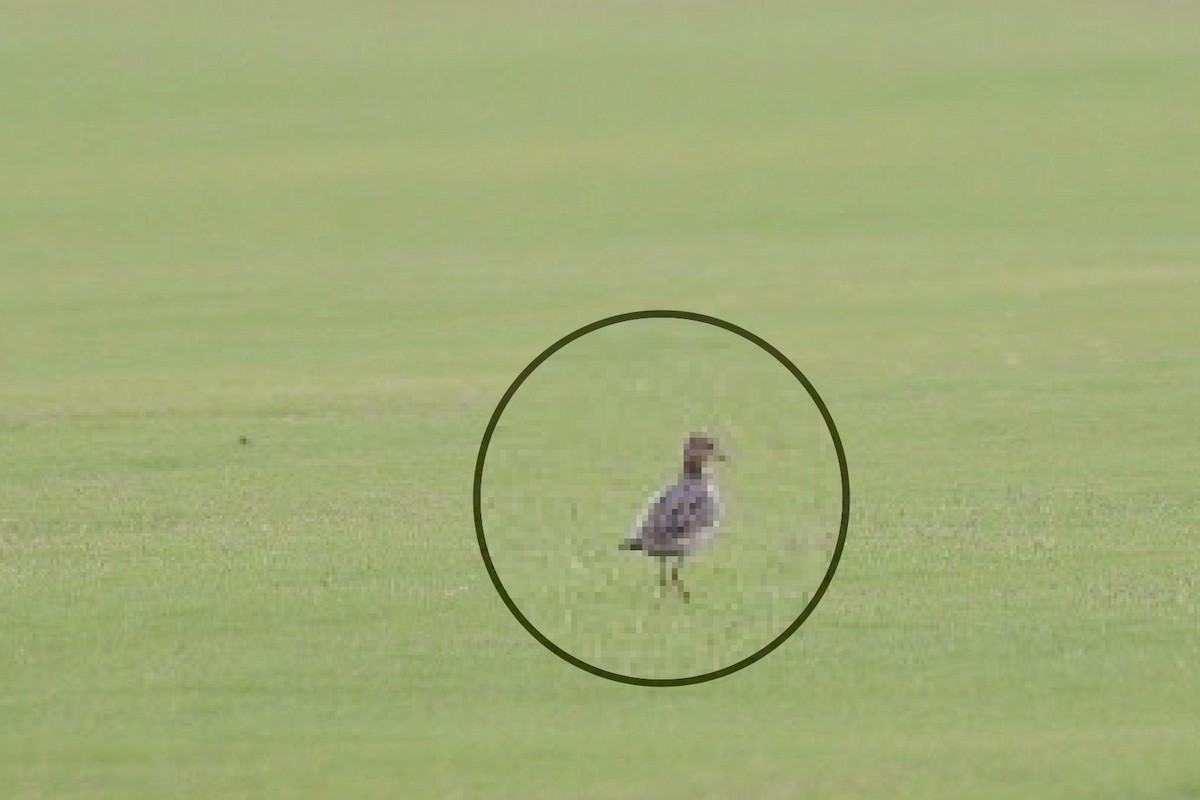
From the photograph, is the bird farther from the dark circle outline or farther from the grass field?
the dark circle outline

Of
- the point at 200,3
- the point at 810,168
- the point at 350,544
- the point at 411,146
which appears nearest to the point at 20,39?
the point at 200,3

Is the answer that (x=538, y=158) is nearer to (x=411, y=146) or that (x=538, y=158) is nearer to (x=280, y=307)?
(x=411, y=146)

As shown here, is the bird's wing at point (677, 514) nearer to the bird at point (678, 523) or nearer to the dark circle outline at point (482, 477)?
the bird at point (678, 523)

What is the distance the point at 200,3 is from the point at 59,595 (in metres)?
44.7

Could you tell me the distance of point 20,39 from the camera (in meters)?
46.8

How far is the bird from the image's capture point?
290 inches

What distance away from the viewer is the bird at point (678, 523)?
24.2ft

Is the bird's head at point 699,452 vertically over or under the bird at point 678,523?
over

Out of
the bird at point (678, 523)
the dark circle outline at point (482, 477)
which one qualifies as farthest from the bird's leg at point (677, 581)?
the dark circle outline at point (482, 477)

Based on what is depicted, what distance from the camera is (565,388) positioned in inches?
307

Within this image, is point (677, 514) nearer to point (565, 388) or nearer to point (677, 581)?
point (677, 581)

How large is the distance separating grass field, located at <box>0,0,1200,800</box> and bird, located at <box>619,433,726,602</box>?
0.26ft

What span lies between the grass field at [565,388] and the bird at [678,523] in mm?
79

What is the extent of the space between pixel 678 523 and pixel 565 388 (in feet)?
2.14
